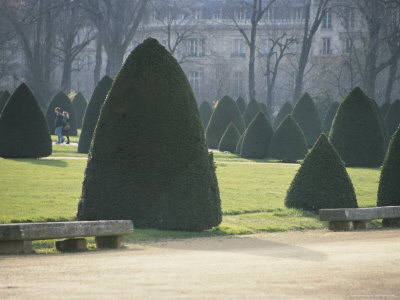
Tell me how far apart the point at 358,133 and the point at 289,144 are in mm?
3360

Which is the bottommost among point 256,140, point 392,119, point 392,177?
point 392,177

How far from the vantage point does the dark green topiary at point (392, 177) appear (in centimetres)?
1534

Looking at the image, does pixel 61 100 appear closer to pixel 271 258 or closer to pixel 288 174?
pixel 288 174

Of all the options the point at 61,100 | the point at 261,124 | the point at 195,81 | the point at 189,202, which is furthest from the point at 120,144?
the point at 195,81

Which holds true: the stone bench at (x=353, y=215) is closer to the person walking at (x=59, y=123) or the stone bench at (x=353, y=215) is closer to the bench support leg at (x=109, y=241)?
the bench support leg at (x=109, y=241)


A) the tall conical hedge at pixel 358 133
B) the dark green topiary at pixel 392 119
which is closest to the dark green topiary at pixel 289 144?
the tall conical hedge at pixel 358 133

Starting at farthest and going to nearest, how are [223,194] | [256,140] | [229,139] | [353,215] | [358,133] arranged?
[229,139] → [256,140] → [358,133] → [223,194] → [353,215]

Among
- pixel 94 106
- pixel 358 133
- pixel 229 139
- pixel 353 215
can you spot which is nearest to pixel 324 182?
pixel 353 215

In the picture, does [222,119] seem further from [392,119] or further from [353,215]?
[353,215]

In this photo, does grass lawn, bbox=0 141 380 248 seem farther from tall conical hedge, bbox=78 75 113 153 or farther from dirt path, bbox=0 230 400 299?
dirt path, bbox=0 230 400 299

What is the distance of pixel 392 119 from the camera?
125ft

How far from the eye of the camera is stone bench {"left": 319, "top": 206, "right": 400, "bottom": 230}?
13617 mm

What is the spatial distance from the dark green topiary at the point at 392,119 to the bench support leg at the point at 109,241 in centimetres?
2829

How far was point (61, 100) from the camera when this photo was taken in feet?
125
